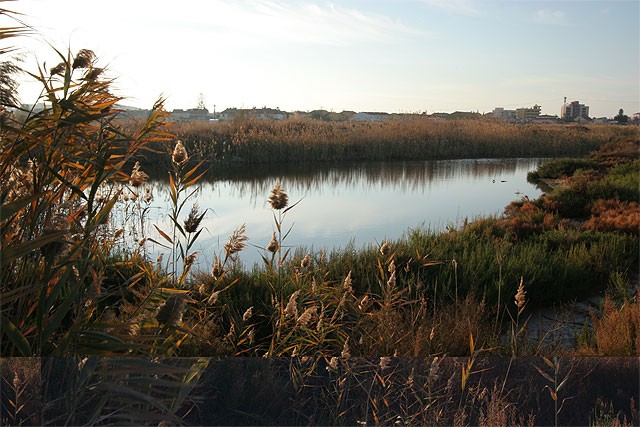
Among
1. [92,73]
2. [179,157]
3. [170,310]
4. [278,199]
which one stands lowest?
[170,310]

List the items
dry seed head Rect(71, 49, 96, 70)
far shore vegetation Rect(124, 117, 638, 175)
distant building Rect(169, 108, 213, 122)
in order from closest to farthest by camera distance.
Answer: dry seed head Rect(71, 49, 96, 70) < far shore vegetation Rect(124, 117, 638, 175) < distant building Rect(169, 108, 213, 122)

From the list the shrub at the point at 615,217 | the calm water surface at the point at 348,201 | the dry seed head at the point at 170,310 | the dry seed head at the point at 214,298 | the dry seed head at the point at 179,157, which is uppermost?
the dry seed head at the point at 179,157

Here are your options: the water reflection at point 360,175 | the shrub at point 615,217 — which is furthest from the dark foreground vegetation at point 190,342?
the water reflection at point 360,175

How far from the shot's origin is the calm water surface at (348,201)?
26.5 ft

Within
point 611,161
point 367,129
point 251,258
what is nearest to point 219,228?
point 251,258

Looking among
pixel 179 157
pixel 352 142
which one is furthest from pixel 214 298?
pixel 352 142

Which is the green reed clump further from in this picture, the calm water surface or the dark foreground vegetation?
the calm water surface

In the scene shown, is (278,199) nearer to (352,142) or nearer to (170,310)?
(170,310)

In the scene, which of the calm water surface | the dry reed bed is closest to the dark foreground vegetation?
the calm water surface

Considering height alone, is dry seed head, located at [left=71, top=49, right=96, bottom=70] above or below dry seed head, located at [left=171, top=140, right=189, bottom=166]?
above

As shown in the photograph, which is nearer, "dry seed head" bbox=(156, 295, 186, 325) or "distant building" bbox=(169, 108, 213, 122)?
"dry seed head" bbox=(156, 295, 186, 325)

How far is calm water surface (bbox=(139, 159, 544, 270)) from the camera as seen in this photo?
8070mm

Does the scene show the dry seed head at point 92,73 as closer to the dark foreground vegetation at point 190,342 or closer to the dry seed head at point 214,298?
the dark foreground vegetation at point 190,342

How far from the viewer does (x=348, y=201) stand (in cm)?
1152
